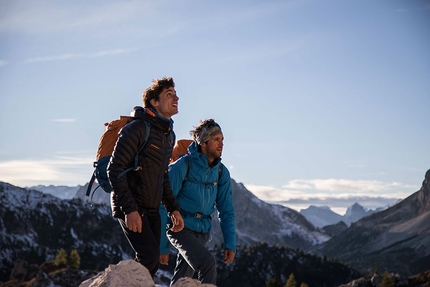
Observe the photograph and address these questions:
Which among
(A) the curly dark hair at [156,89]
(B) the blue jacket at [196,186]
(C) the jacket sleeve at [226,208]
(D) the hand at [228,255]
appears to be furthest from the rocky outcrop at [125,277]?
(C) the jacket sleeve at [226,208]

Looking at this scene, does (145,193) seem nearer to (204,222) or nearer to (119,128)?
(119,128)

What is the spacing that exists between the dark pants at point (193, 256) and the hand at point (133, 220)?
4.28 feet

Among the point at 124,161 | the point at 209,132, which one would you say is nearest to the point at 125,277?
the point at 124,161

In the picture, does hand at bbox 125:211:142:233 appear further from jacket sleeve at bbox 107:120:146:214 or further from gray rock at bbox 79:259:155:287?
gray rock at bbox 79:259:155:287

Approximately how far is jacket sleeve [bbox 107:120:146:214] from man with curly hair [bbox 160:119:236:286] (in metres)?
1.49

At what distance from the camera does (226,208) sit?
9203 mm

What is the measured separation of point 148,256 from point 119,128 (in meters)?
1.73

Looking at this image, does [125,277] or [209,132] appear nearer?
[125,277]

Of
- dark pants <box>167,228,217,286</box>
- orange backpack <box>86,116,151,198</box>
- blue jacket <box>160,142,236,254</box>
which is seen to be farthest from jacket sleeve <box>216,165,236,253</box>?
orange backpack <box>86,116,151,198</box>

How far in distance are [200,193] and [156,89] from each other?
1851 mm

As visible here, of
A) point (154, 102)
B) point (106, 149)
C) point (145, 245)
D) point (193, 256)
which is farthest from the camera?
point (193, 256)

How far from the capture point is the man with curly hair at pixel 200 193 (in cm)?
850

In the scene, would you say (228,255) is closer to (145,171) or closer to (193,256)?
(193,256)

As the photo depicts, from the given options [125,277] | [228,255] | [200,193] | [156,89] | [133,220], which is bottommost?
[125,277]
